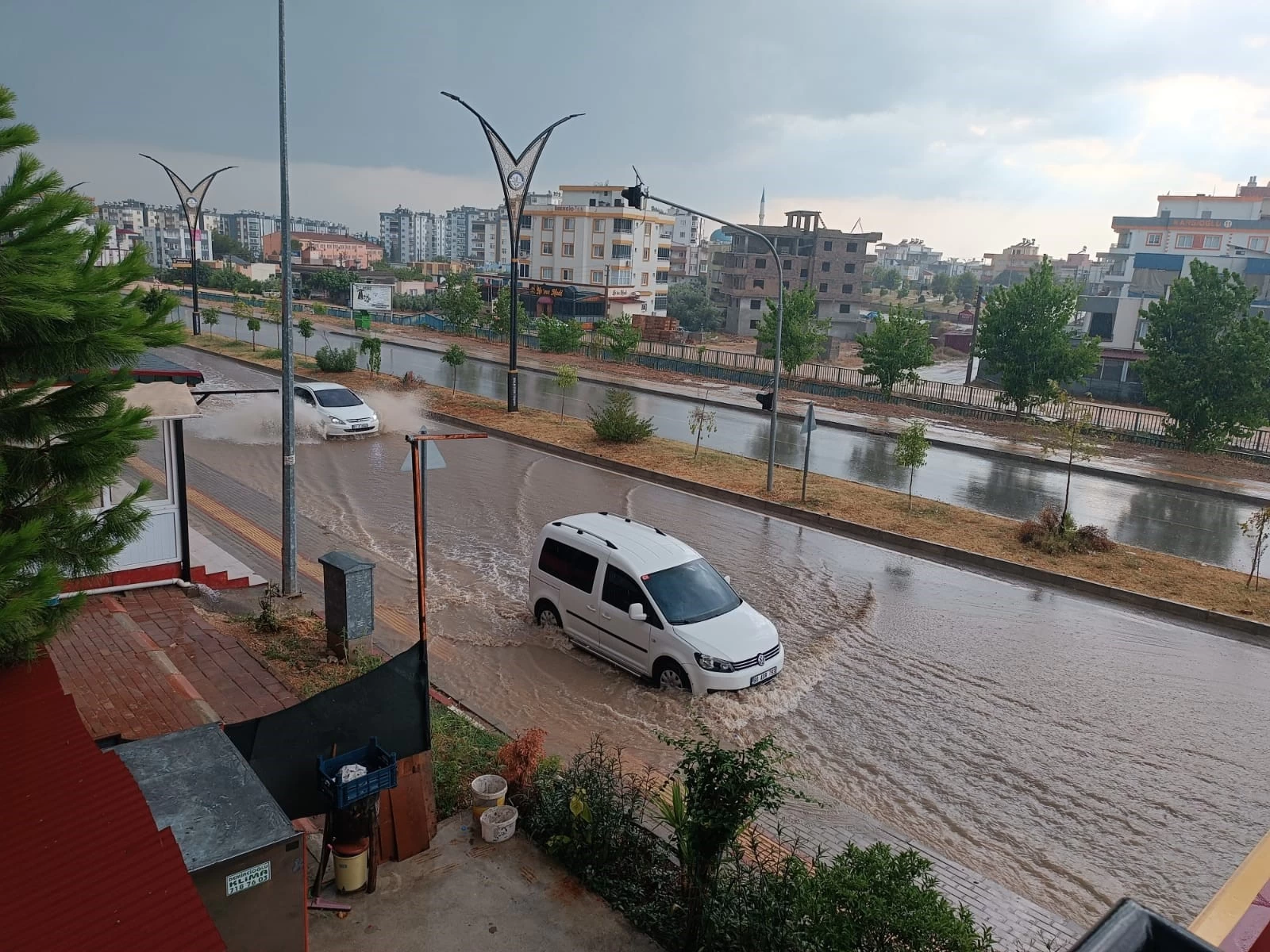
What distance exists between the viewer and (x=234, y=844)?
456cm

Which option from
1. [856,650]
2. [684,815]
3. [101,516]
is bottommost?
[856,650]

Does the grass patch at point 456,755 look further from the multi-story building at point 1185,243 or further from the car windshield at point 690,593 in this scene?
the multi-story building at point 1185,243

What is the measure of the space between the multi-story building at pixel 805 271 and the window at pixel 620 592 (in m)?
68.2

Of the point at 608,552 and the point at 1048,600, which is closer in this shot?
the point at 608,552

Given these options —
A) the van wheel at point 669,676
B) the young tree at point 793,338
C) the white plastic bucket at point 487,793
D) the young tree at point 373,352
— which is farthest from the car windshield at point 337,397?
the white plastic bucket at point 487,793

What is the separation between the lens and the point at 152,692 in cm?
804

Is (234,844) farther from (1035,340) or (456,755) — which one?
(1035,340)

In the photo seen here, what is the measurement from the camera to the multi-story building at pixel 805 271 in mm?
77312

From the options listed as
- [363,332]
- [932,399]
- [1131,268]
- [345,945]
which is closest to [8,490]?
[345,945]

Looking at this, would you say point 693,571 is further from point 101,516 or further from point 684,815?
point 101,516

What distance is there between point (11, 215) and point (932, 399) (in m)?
34.2

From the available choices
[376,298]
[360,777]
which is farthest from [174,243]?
[360,777]

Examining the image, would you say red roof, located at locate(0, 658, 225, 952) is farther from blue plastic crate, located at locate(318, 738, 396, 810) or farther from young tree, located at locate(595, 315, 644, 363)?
young tree, located at locate(595, 315, 644, 363)

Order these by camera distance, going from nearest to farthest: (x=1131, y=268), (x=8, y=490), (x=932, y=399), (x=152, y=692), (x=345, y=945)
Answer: (x=8, y=490) < (x=345, y=945) < (x=152, y=692) < (x=932, y=399) < (x=1131, y=268)
